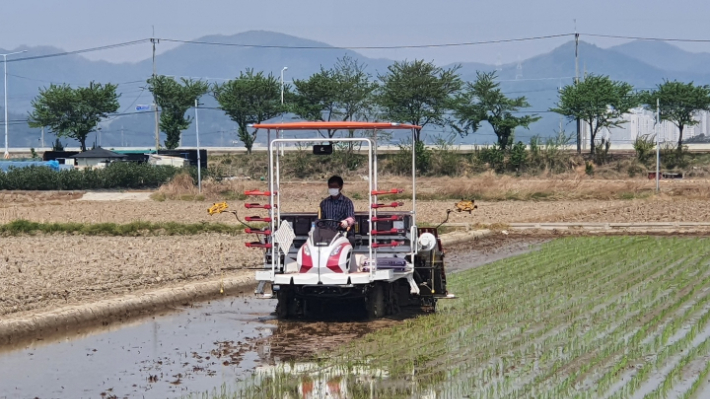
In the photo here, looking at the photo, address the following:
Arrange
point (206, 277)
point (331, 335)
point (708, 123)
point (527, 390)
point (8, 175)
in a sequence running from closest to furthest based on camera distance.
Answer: point (527, 390)
point (331, 335)
point (206, 277)
point (8, 175)
point (708, 123)

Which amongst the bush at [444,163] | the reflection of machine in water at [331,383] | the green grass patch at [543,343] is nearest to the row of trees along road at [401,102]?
the bush at [444,163]

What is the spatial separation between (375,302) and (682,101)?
182 ft

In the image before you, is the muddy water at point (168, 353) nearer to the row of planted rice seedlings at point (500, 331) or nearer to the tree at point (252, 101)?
the row of planted rice seedlings at point (500, 331)

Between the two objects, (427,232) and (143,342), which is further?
(427,232)

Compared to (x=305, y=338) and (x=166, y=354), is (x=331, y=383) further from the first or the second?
(x=305, y=338)

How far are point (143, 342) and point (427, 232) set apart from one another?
4151 mm

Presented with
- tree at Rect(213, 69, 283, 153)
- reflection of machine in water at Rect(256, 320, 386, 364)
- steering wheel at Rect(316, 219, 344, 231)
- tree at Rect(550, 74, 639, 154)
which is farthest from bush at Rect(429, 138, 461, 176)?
reflection of machine in water at Rect(256, 320, 386, 364)

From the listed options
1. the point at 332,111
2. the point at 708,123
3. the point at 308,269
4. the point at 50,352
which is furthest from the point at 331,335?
the point at 708,123

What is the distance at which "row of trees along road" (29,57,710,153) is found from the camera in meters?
64.4

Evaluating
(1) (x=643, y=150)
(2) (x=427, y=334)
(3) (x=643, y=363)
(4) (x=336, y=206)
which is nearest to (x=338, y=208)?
(4) (x=336, y=206)

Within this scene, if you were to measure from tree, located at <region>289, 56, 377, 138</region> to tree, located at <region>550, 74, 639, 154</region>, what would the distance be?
39.3ft

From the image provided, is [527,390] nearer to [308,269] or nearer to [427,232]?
[308,269]

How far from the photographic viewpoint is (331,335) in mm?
12281

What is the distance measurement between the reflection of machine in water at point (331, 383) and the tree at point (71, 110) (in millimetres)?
63252
